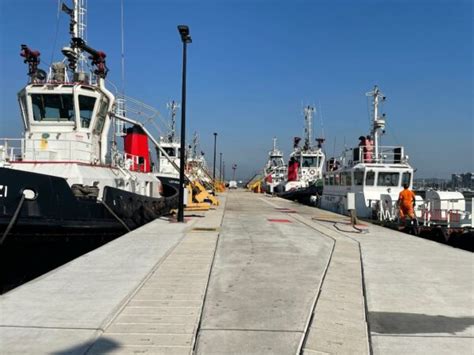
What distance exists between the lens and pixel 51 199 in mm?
8516

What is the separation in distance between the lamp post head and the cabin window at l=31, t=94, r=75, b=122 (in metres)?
3.56

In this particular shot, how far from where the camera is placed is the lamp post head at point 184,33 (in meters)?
12.3

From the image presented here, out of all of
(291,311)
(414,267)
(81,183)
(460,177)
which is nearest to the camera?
(291,311)

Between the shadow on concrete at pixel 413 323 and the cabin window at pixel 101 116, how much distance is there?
10560 millimetres

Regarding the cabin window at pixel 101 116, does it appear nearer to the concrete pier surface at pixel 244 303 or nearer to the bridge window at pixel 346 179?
the concrete pier surface at pixel 244 303

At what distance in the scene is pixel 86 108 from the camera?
12.6 metres

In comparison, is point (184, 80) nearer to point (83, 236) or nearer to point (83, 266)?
point (83, 236)

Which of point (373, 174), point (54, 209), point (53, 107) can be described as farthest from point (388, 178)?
point (54, 209)

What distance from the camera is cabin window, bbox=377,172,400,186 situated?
61.5ft

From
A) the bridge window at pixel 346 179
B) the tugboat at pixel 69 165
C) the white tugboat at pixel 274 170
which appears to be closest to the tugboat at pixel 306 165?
the white tugboat at pixel 274 170

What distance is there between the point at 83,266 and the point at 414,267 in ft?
17.3

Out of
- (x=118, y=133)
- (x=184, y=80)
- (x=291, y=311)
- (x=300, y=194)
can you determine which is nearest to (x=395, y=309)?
(x=291, y=311)

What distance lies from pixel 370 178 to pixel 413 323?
15.1 metres

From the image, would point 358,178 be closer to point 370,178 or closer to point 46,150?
point 370,178
